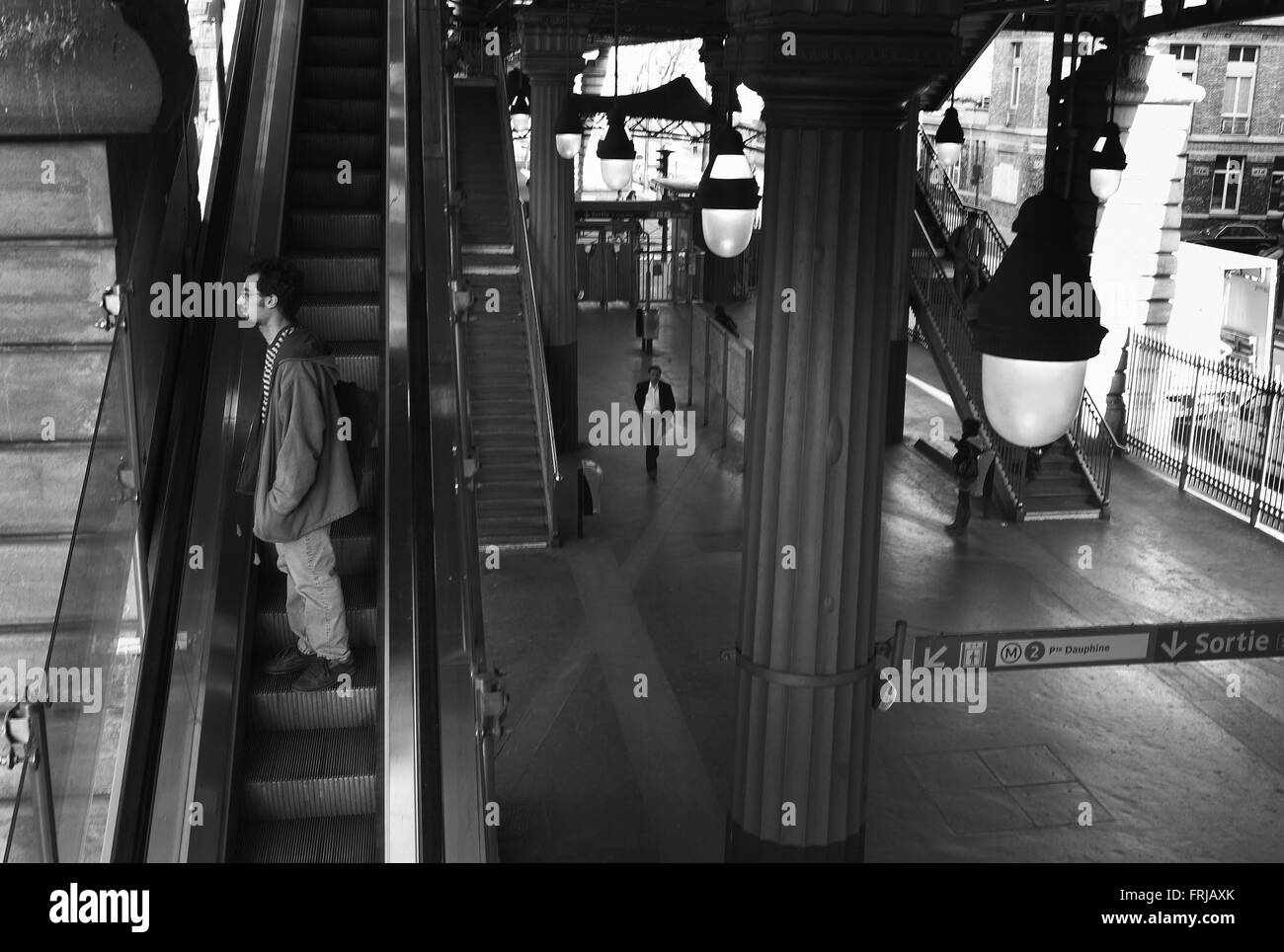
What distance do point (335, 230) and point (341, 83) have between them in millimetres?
2600

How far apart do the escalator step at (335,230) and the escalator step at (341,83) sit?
2365 mm

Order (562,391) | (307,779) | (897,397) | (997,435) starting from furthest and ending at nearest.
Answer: (897,397) → (562,391) → (997,435) → (307,779)

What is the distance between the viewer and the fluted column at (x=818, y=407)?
238 inches

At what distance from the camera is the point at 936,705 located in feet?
39.5

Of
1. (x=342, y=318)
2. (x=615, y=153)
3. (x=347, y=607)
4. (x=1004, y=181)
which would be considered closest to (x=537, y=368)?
(x=615, y=153)

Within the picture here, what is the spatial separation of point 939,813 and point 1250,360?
17211 mm

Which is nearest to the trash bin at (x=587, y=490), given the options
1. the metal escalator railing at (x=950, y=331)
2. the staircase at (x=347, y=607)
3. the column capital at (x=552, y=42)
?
the metal escalator railing at (x=950, y=331)

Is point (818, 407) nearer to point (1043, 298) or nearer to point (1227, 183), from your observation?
point (1043, 298)

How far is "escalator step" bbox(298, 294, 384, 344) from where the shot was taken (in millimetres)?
7648

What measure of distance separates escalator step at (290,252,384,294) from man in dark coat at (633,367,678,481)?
10964 mm

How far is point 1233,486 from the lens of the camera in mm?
18281

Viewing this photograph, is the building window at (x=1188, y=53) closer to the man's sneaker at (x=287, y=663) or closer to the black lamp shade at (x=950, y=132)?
the black lamp shade at (x=950, y=132)
